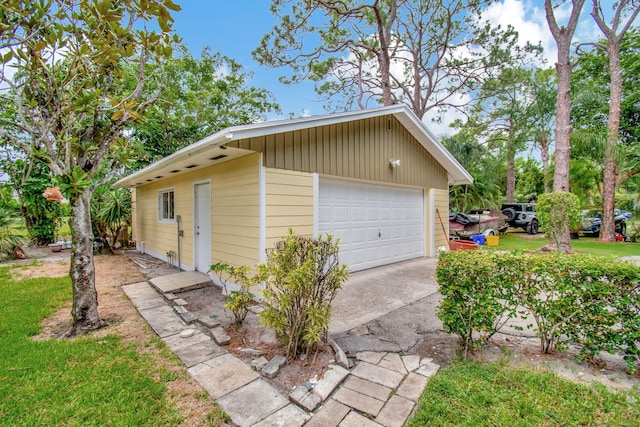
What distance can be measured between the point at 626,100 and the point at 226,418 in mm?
24396

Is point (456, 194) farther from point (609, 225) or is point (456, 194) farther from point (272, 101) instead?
point (272, 101)

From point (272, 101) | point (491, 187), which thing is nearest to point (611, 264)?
point (491, 187)

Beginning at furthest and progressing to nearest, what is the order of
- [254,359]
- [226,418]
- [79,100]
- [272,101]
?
[272,101]
[79,100]
[254,359]
[226,418]

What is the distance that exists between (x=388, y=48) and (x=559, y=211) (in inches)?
441

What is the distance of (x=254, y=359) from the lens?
285 centimetres

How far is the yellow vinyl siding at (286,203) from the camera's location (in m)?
4.60

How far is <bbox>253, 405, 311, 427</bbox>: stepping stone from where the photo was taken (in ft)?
6.51

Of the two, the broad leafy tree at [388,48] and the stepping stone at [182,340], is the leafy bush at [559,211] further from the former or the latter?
the broad leafy tree at [388,48]

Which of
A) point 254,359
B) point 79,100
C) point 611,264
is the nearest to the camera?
point 611,264

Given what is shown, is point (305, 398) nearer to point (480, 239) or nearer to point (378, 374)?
point (378, 374)

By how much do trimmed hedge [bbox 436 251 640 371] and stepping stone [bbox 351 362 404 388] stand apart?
0.83 meters

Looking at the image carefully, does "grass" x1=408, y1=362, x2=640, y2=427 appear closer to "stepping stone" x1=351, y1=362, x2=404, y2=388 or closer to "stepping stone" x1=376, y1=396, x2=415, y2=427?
"stepping stone" x1=376, y1=396, x2=415, y2=427

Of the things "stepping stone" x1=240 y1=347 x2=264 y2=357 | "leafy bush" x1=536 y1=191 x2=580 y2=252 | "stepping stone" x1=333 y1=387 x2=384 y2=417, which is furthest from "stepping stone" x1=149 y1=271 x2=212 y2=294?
"leafy bush" x1=536 y1=191 x2=580 y2=252

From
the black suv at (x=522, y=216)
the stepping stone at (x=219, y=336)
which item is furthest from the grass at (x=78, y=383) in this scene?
the black suv at (x=522, y=216)
